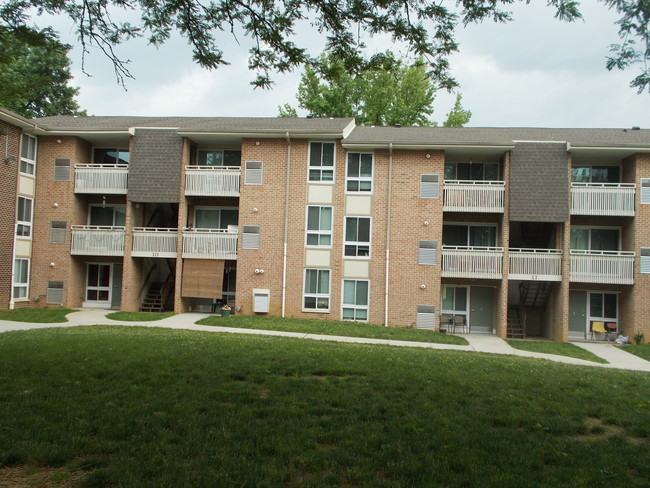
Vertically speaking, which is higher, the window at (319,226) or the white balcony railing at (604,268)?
the window at (319,226)

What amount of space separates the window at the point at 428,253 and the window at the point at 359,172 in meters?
3.15

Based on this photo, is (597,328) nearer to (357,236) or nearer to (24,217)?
(357,236)

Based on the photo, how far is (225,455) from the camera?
4953 millimetres

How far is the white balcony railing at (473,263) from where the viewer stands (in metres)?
22.0

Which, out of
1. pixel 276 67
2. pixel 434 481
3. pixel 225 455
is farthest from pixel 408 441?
pixel 276 67

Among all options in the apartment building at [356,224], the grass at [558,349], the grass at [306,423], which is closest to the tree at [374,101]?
the apartment building at [356,224]

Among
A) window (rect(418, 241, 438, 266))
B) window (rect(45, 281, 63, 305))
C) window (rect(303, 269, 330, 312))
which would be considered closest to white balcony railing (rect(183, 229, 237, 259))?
window (rect(303, 269, 330, 312))

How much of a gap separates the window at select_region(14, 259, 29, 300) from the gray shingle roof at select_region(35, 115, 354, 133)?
569 centimetres

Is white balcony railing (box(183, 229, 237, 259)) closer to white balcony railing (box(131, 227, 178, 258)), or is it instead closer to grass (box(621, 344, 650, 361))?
white balcony railing (box(131, 227, 178, 258))

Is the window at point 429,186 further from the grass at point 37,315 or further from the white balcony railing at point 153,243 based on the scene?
the grass at point 37,315

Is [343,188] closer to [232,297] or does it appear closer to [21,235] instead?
[232,297]

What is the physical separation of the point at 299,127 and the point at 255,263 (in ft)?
19.5

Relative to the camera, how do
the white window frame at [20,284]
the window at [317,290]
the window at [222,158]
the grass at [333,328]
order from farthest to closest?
the window at [222,158], the window at [317,290], the white window frame at [20,284], the grass at [333,328]

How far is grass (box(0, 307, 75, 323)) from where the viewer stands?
62.2ft
